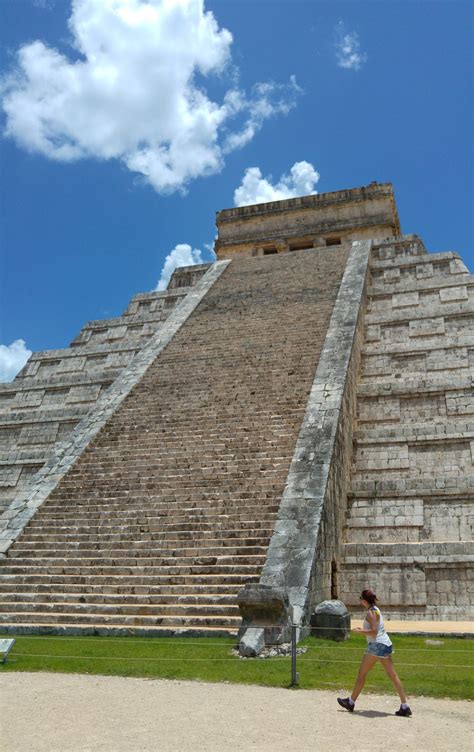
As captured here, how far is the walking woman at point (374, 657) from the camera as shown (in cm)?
483

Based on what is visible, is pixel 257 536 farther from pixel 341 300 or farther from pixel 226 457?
pixel 341 300

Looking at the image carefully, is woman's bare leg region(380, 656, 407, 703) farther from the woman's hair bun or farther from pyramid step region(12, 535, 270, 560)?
pyramid step region(12, 535, 270, 560)

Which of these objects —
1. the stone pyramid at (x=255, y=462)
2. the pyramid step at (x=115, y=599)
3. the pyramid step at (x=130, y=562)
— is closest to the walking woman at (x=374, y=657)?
the stone pyramid at (x=255, y=462)

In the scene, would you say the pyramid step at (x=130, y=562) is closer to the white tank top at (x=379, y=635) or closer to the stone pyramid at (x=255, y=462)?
the stone pyramid at (x=255, y=462)

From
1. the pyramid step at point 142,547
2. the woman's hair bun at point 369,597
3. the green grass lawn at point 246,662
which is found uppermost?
the pyramid step at point 142,547

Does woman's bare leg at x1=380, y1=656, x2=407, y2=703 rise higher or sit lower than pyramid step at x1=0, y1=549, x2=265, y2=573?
lower

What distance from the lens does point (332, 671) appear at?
19.9 feet

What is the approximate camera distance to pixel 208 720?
460 centimetres

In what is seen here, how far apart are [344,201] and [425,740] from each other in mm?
23622

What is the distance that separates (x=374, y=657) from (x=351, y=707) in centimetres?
41

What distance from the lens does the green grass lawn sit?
5.71 metres

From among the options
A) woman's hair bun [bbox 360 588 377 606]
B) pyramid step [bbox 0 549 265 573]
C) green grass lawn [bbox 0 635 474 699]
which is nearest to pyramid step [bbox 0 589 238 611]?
pyramid step [bbox 0 549 265 573]

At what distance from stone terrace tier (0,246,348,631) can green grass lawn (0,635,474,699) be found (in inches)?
24.6

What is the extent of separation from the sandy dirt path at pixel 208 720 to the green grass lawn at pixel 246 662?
0.85 ft
